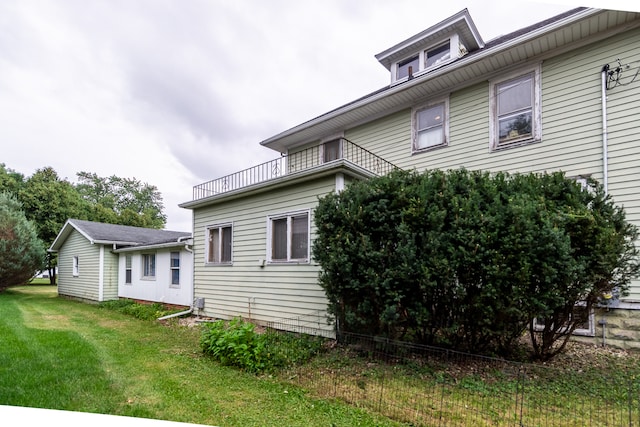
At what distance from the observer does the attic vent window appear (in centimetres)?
943

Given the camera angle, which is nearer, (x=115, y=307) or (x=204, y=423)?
(x=204, y=423)

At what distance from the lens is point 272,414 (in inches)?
128

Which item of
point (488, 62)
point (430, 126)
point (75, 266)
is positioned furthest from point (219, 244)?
point (75, 266)


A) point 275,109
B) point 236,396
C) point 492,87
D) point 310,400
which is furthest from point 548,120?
point 275,109

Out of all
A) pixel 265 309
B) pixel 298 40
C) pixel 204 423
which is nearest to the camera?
pixel 204 423

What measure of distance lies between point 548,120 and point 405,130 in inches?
121

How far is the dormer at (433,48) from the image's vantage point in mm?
8547

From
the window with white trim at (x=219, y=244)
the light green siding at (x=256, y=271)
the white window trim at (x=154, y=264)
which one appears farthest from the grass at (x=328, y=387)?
the white window trim at (x=154, y=264)

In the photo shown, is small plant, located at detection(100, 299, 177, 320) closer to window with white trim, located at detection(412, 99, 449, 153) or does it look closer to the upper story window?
window with white trim, located at detection(412, 99, 449, 153)

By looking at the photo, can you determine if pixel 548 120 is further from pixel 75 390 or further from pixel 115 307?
pixel 115 307

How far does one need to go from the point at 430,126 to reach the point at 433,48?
2736mm

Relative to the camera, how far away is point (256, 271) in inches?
302

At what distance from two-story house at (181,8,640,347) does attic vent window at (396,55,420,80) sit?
3 centimetres

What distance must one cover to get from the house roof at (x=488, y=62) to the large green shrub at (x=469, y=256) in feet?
11.1
